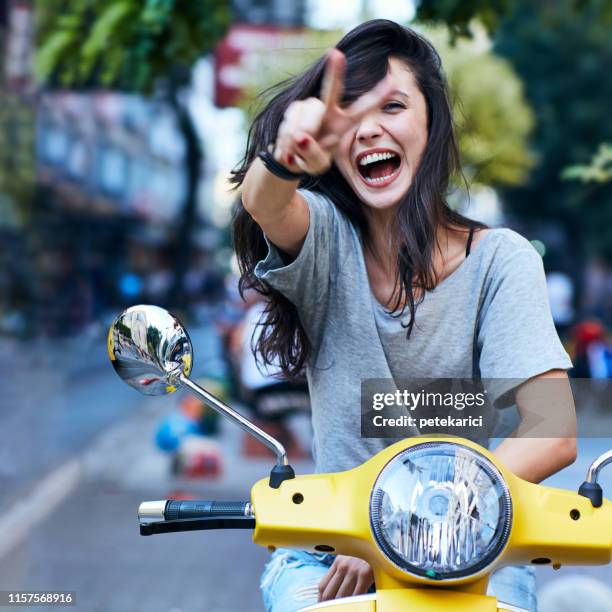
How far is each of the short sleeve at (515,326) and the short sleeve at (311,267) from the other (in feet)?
0.90

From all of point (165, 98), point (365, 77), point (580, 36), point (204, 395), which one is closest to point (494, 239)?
point (365, 77)

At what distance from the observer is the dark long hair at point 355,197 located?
1.73 metres

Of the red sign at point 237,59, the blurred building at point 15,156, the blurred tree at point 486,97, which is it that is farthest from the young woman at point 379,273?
the blurred building at point 15,156

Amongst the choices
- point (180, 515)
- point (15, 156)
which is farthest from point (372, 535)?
point (15, 156)

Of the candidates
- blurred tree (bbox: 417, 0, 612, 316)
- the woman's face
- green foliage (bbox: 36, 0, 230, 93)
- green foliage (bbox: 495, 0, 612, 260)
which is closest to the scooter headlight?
the woman's face

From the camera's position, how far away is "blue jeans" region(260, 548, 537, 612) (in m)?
1.64

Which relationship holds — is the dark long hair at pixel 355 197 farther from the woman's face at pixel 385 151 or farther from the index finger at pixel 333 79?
the index finger at pixel 333 79

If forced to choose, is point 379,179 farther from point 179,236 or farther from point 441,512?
point 179,236

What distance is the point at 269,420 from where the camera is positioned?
7121 mm

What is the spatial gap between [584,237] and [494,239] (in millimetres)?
16512

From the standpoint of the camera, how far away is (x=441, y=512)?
4.14 feet

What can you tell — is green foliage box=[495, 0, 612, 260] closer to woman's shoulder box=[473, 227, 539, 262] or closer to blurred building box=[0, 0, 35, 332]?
blurred building box=[0, 0, 35, 332]

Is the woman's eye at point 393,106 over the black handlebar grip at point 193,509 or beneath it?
over

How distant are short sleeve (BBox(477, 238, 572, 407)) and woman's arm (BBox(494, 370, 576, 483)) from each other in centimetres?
2
